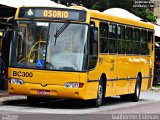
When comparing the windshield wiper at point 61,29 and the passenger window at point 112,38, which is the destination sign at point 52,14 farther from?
the passenger window at point 112,38

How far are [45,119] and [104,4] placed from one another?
3218 cm

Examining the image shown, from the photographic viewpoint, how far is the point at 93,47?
1809 centimetres

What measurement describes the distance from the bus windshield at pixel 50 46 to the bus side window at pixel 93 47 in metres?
0.32

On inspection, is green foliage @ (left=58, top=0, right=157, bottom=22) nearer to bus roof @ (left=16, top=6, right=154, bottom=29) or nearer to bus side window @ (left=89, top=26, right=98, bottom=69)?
bus roof @ (left=16, top=6, right=154, bottom=29)

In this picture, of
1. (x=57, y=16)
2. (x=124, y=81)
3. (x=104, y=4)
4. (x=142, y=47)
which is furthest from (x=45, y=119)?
(x=104, y=4)

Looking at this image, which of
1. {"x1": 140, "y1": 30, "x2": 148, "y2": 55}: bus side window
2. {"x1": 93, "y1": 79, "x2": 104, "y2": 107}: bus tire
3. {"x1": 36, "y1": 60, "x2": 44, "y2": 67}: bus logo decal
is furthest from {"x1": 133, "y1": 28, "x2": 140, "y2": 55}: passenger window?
{"x1": 36, "y1": 60, "x2": 44, "y2": 67}: bus logo decal

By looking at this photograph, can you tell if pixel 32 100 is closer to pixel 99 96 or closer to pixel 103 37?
pixel 99 96

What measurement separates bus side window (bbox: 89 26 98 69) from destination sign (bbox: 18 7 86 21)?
52 centimetres

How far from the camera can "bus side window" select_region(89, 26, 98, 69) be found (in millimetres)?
17844

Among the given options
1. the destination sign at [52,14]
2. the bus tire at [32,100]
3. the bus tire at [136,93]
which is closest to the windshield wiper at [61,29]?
the destination sign at [52,14]

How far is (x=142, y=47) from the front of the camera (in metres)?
24.2

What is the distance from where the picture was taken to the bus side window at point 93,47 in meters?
17.8

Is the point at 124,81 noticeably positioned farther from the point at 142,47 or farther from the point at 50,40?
the point at 50,40

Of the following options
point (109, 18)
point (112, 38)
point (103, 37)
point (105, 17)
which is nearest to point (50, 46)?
point (103, 37)
